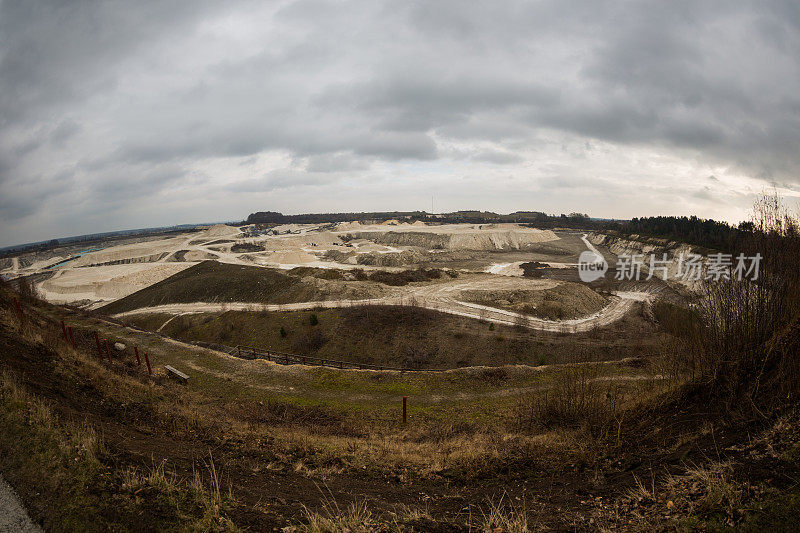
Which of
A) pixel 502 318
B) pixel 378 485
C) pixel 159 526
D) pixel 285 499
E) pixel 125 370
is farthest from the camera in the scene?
pixel 502 318

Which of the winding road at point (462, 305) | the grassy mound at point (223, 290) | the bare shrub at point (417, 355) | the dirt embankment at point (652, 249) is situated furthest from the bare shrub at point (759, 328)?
the dirt embankment at point (652, 249)

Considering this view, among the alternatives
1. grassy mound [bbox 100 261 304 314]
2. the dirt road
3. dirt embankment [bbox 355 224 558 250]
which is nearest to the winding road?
the dirt road

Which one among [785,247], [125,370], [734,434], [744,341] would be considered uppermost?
[785,247]

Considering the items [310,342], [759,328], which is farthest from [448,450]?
[310,342]

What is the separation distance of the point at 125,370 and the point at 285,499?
15154 millimetres

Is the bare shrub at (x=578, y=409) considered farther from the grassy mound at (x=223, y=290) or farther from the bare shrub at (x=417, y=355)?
the grassy mound at (x=223, y=290)

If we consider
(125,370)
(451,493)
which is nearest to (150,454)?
(451,493)

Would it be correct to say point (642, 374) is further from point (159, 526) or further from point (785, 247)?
point (159, 526)

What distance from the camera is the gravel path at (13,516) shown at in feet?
14.0

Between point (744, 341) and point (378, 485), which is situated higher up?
point (744, 341)

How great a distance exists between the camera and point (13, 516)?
4.41 metres

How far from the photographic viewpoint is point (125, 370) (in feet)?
53.7

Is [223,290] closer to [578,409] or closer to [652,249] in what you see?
[578,409]

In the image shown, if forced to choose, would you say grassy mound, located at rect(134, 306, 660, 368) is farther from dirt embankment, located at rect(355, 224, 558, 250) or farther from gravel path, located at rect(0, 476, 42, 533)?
dirt embankment, located at rect(355, 224, 558, 250)
